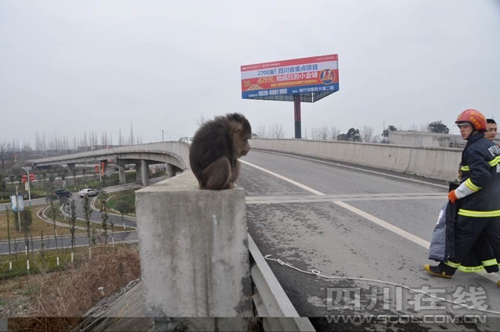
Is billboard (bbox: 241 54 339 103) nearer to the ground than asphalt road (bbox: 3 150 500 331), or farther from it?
farther from it

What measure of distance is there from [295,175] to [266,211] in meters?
5.47

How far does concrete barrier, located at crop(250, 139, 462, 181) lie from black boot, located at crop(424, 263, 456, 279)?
7561 mm

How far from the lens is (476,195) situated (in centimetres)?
351

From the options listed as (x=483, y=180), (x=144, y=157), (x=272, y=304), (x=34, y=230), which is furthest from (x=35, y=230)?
(x=483, y=180)

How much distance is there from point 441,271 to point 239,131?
10.5 ft

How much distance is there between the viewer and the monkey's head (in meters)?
4.52

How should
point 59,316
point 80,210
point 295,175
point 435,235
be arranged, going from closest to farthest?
point 435,235
point 59,316
point 295,175
point 80,210

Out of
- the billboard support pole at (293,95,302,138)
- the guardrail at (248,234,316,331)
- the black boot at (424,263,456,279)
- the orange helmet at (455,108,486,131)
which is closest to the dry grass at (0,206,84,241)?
the billboard support pole at (293,95,302,138)

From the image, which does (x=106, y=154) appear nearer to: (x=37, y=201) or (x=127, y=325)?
(x=37, y=201)

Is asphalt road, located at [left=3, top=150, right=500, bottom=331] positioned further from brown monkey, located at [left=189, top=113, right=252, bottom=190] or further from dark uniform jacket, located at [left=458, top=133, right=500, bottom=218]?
brown monkey, located at [left=189, top=113, right=252, bottom=190]

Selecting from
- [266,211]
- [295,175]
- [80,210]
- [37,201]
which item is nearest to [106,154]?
[37,201]

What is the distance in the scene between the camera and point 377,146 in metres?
14.4

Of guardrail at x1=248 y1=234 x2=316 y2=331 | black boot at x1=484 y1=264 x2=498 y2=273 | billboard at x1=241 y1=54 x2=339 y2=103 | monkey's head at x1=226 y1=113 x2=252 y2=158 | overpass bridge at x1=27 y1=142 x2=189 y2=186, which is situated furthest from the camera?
billboard at x1=241 y1=54 x2=339 y2=103

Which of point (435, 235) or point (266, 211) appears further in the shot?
point (266, 211)
